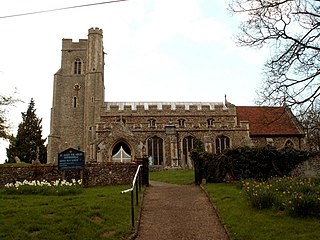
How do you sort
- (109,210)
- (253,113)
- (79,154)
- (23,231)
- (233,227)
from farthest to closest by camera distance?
1. (253,113)
2. (79,154)
3. (109,210)
4. (233,227)
5. (23,231)

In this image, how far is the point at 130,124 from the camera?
3434 cm

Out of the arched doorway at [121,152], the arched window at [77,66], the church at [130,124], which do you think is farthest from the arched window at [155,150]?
the arched window at [77,66]

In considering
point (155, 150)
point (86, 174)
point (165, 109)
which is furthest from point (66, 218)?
point (165, 109)

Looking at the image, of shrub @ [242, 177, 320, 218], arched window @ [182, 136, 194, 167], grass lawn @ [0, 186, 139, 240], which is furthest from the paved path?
arched window @ [182, 136, 194, 167]

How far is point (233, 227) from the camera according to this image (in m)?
8.57

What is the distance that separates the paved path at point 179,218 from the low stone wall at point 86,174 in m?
3.03

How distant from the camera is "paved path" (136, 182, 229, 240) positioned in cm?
833

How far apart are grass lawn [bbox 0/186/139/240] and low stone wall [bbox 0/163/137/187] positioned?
4796 mm

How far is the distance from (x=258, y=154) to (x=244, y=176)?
1152 millimetres

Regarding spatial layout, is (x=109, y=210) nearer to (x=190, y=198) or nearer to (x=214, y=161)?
(x=190, y=198)

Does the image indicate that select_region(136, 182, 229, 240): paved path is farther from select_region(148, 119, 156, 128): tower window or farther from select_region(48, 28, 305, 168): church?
select_region(148, 119, 156, 128): tower window

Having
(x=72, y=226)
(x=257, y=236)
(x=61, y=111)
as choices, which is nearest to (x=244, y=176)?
(x=257, y=236)

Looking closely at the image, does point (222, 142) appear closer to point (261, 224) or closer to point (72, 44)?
point (72, 44)

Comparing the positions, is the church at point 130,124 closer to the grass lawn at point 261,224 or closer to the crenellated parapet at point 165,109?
the crenellated parapet at point 165,109
